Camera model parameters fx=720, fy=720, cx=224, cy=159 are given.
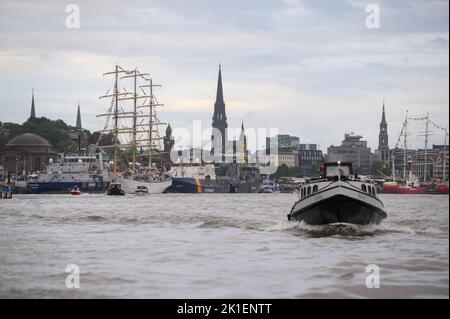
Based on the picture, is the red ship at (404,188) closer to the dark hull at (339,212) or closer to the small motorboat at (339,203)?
the small motorboat at (339,203)

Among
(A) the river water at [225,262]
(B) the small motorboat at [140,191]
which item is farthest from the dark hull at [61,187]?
(A) the river water at [225,262]

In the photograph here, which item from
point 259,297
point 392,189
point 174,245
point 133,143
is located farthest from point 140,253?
point 392,189

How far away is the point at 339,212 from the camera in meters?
34.3

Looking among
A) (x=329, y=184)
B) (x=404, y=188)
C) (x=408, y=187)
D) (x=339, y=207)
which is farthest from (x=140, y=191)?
(x=339, y=207)

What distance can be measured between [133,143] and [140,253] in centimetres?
13435

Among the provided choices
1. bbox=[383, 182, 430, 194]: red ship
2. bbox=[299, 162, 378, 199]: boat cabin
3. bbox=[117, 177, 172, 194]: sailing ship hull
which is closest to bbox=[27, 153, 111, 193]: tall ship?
bbox=[117, 177, 172, 194]: sailing ship hull

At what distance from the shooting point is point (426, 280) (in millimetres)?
19406

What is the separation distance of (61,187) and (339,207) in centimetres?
12084

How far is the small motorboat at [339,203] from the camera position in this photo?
3406cm

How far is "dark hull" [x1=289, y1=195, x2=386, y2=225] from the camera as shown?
1342 inches

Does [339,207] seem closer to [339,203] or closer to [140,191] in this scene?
[339,203]

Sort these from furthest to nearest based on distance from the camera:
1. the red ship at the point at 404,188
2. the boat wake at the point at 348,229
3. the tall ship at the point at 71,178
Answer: the red ship at the point at 404,188 → the tall ship at the point at 71,178 → the boat wake at the point at 348,229
